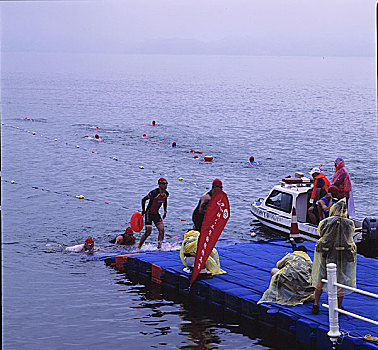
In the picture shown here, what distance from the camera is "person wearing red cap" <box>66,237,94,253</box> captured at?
18984 mm

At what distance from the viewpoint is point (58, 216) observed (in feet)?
82.8

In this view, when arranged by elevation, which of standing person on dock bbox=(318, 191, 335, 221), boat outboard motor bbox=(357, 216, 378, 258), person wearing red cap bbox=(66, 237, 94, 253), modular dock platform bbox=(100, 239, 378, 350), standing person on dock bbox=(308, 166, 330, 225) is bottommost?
person wearing red cap bbox=(66, 237, 94, 253)

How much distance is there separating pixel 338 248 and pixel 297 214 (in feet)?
29.2

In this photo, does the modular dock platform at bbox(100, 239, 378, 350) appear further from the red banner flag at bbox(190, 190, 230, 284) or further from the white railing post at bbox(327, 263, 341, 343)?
the red banner flag at bbox(190, 190, 230, 284)

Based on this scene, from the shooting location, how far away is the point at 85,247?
62.5 ft

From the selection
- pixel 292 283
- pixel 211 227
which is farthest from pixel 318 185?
pixel 292 283

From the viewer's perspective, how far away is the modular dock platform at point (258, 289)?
36.0 feet

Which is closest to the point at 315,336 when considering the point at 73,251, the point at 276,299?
the point at 276,299

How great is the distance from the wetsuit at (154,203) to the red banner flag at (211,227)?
15.5 feet

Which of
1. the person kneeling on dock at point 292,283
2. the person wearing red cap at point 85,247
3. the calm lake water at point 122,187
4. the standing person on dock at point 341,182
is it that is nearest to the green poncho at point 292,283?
the person kneeling on dock at point 292,283

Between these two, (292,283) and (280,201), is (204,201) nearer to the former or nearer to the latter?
(292,283)

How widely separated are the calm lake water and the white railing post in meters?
2.15

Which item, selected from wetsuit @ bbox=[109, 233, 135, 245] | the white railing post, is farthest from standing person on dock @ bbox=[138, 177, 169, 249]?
the white railing post

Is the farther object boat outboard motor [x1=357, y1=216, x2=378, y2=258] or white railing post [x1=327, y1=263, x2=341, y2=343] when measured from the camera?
boat outboard motor [x1=357, y1=216, x2=378, y2=258]
